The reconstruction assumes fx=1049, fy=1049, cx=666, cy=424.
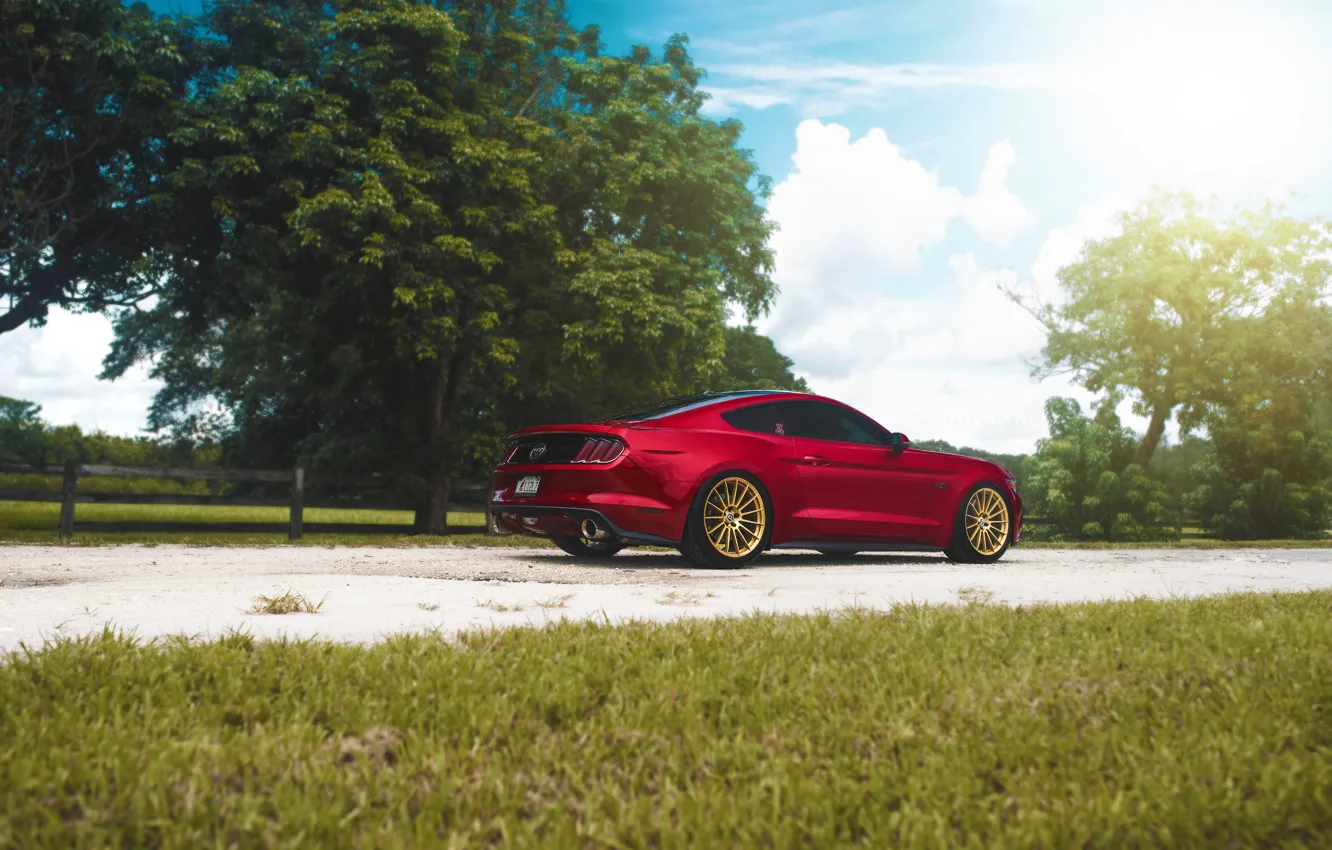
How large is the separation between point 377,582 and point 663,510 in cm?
279

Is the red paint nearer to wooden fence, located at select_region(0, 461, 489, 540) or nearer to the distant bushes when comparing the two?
wooden fence, located at select_region(0, 461, 489, 540)

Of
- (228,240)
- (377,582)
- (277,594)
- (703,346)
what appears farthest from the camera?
(703,346)

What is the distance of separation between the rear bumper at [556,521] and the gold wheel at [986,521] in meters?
3.62

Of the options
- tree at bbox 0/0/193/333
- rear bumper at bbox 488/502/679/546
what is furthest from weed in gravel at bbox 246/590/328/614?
tree at bbox 0/0/193/333

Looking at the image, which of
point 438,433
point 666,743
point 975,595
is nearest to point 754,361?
point 438,433

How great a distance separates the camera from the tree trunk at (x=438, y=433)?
20.1m

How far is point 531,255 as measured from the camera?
67.2 feet

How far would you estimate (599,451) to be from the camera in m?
9.14

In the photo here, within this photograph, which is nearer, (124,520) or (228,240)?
(124,520)

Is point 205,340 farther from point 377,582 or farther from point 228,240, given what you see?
point 377,582

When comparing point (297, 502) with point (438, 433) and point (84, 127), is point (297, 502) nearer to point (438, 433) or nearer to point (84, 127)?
point (438, 433)

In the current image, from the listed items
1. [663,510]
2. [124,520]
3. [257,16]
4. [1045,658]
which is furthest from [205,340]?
[1045,658]

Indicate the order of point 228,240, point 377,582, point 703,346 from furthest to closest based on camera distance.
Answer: point 703,346 → point 228,240 → point 377,582

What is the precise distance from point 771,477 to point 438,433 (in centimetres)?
1228
